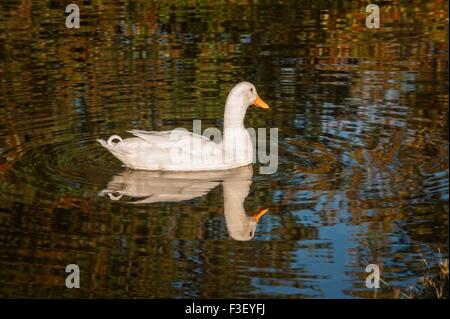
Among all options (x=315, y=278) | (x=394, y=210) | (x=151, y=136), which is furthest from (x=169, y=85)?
(x=315, y=278)

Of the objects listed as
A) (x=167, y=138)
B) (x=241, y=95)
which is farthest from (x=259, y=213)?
(x=241, y=95)

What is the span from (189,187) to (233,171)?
74 cm

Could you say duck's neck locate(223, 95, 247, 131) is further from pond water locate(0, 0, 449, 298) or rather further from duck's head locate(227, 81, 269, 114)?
pond water locate(0, 0, 449, 298)

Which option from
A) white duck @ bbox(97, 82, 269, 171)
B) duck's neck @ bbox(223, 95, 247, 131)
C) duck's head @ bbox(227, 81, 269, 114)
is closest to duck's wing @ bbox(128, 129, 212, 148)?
white duck @ bbox(97, 82, 269, 171)

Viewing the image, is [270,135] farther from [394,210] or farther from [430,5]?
[430,5]

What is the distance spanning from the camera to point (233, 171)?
11430 mm

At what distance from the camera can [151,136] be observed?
11.2 m

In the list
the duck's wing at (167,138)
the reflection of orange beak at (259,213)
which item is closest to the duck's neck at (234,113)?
the duck's wing at (167,138)

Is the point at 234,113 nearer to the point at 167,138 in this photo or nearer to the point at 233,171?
the point at 233,171

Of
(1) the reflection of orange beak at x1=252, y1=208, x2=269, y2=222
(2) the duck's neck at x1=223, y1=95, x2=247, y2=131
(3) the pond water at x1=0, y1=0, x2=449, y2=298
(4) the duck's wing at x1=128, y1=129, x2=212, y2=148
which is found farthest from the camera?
(2) the duck's neck at x1=223, y1=95, x2=247, y2=131

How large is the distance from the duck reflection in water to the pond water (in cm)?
3

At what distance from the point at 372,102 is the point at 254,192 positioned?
3.65 m

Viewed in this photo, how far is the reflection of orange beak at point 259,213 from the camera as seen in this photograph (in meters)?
9.97

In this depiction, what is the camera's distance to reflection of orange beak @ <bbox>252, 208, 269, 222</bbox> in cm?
997
